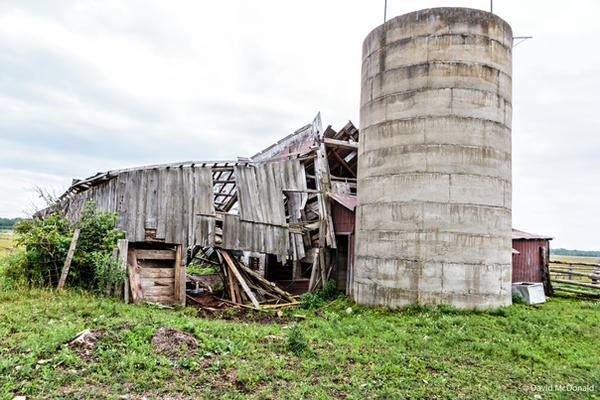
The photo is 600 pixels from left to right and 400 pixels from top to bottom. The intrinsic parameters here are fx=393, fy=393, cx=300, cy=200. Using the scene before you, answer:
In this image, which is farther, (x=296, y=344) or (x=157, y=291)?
(x=157, y=291)

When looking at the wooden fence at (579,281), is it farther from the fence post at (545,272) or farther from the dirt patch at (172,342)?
the dirt patch at (172,342)

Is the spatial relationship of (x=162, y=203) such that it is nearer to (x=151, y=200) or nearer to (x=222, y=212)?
(x=151, y=200)

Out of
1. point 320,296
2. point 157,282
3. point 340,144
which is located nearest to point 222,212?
point 157,282

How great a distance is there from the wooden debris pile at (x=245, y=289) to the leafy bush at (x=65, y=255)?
12.7 ft

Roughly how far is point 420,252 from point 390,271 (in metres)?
1.13

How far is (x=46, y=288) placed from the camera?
36.3 feet

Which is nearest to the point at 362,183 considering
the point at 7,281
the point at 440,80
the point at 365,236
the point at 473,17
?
the point at 365,236

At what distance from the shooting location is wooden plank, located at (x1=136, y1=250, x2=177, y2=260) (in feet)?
43.3

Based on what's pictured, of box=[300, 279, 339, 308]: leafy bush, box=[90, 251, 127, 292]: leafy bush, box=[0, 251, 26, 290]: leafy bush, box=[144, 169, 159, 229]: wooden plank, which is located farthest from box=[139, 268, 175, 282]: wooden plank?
box=[300, 279, 339, 308]: leafy bush

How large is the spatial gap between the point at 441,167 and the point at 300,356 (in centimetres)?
→ 719

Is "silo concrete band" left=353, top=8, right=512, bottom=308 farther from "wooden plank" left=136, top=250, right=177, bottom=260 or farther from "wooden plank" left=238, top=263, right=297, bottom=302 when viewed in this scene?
"wooden plank" left=136, top=250, right=177, bottom=260

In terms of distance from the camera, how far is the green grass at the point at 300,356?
6242 millimetres

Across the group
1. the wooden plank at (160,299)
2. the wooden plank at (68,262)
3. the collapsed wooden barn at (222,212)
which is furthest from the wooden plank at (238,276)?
the wooden plank at (68,262)

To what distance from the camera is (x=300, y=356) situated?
7.99 m
